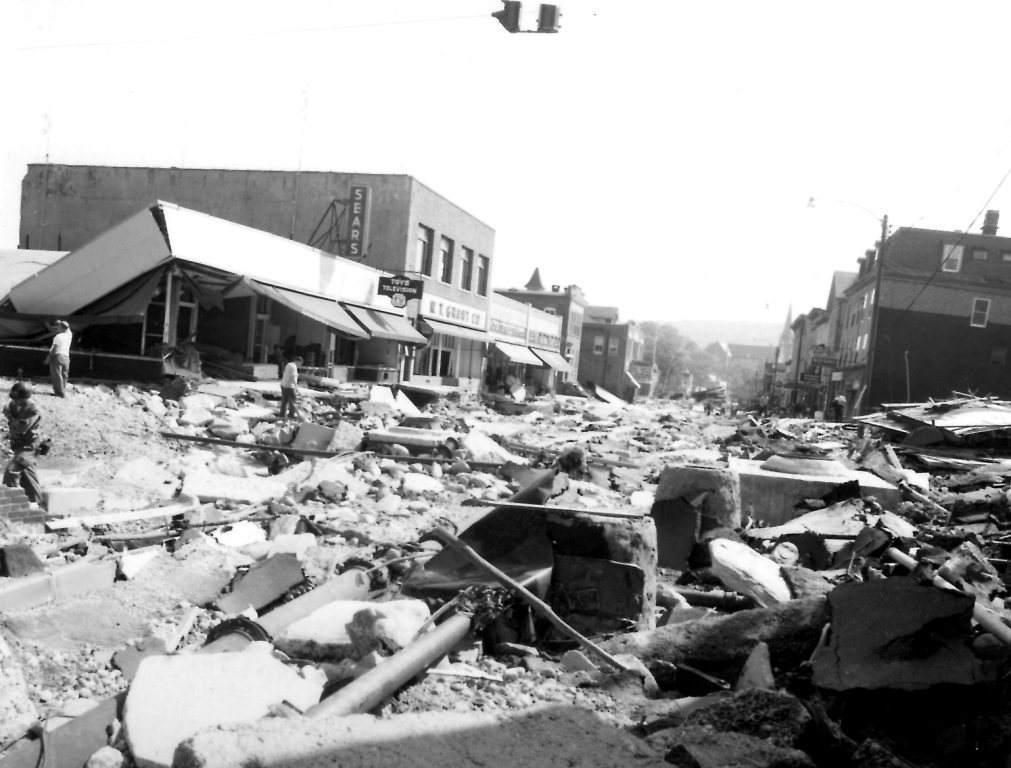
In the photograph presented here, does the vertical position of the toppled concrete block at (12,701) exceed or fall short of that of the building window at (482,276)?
it falls short

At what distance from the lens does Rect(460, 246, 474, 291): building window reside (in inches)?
1289

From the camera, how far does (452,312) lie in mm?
31891

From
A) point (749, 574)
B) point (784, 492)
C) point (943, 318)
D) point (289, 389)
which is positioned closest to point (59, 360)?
point (289, 389)

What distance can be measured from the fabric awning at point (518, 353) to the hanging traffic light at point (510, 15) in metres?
27.4

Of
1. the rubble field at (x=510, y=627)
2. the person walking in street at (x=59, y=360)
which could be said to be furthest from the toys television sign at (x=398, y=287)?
the rubble field at (x=510, y=627)

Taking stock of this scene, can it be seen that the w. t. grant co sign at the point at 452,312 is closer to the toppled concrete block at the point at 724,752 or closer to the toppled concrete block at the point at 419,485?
the toppled concrete block at the point at 419,485

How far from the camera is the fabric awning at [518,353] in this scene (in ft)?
125

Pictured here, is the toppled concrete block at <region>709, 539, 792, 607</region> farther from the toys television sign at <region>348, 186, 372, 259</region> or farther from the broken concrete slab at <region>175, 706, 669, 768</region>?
the toys television sign at <region>348, 186, 372, 259</region>

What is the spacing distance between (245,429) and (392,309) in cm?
1363

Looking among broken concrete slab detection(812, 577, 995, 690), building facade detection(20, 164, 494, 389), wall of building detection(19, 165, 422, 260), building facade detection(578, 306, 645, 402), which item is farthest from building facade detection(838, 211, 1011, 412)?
broken concrete slab detection(812, 577, 995, 690)

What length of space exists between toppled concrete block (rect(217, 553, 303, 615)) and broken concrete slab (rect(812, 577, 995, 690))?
11.6 feet

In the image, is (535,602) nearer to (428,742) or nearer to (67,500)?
(428,742)

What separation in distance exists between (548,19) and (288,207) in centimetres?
1831

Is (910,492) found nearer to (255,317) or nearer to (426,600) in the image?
(426,600)
